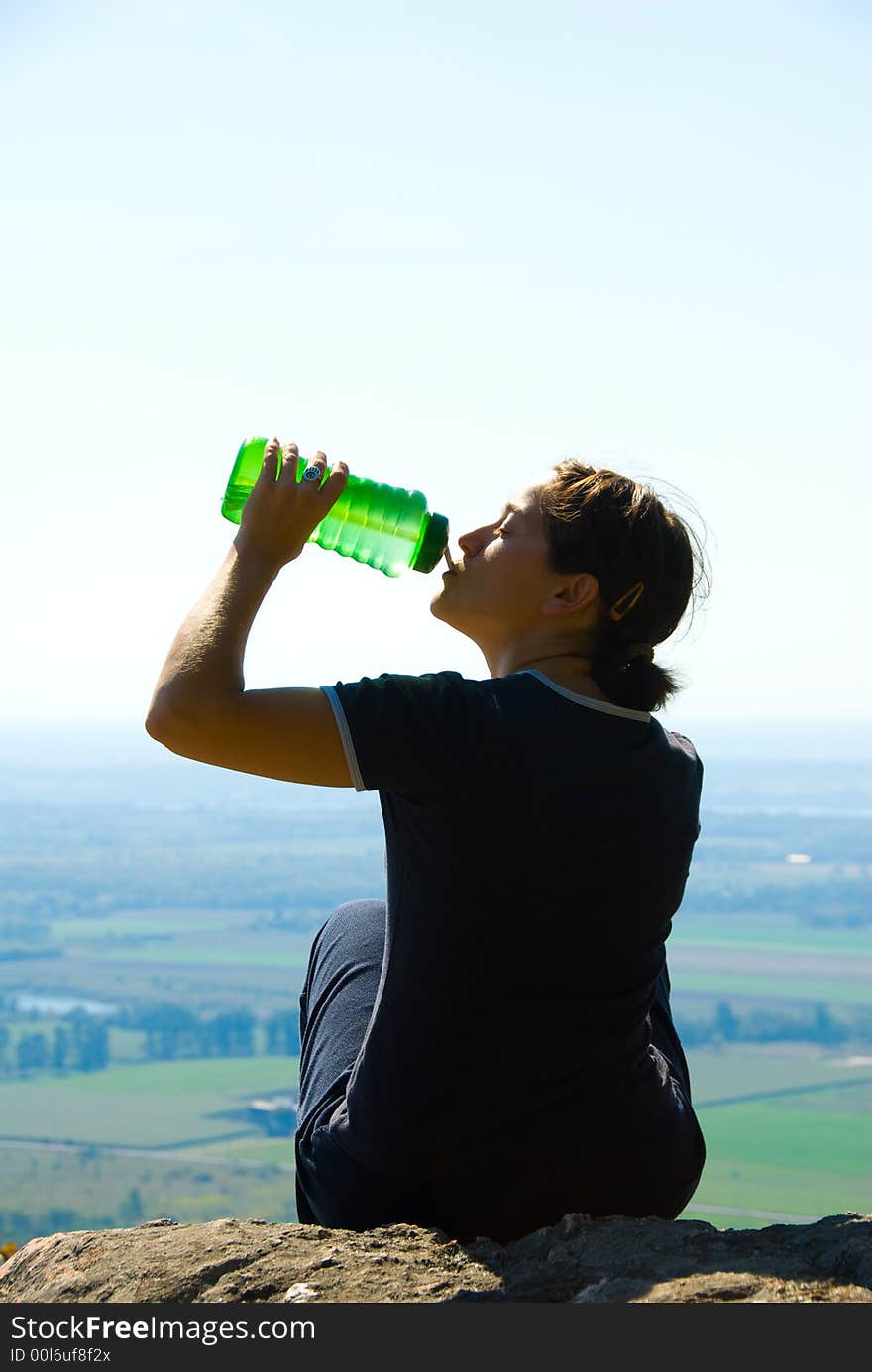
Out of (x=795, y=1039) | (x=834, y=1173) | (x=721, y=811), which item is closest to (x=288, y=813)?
(x=721, y=811)

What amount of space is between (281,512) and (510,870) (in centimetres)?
67

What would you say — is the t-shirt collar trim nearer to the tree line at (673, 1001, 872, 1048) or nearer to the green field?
the green field

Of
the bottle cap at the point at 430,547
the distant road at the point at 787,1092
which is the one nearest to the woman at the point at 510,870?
the bottle cap at the point at 430,547


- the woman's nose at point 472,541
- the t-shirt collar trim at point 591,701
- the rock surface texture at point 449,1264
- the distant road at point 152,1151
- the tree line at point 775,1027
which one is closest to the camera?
the rock surface texture at point 449,1264

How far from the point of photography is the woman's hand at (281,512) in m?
1.98

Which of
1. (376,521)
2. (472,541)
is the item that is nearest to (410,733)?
(472,541)

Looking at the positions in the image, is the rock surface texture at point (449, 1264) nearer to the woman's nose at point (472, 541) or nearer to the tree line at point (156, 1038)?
the woman's nose at point (472, 541)

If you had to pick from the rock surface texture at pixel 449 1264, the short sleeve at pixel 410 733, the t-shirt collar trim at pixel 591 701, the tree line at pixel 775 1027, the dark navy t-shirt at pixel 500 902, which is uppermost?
the t-shirt collar trim at pixel 591 701

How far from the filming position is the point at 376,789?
1.75 m

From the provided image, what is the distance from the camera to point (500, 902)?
1.75 metres

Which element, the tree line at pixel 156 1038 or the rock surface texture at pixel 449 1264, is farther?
the tree line at pixel 156 1038

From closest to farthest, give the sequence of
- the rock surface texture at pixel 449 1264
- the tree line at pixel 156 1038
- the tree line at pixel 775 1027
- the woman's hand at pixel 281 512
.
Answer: the rock surface texture at pixel 449 1264 < the woman's hand at pixel 281 512 < the tree line at pixel 775 1027 < the tree line at pixel 156 1038

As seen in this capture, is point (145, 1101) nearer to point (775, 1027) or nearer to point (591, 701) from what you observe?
point (775, 1027)

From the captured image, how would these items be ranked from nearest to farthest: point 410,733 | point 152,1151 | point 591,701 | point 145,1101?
point 410,733 → point 591,701 → point 152,1151 → point 145,1101
